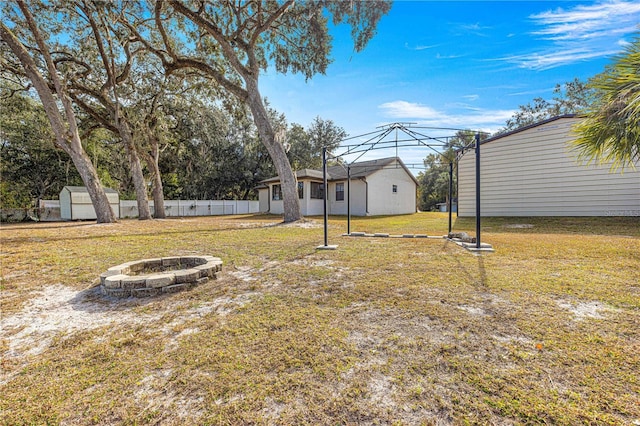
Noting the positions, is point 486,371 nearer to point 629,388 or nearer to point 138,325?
point 629,388

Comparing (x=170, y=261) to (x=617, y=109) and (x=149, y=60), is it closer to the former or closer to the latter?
(x=617, y=109)

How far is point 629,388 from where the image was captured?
1.57 m

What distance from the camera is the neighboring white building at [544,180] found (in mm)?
9703

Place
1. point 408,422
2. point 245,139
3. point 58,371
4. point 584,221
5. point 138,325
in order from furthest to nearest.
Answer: point 245,139 < point 584,221 < point 138,325 < point 58,371 < point 408,422

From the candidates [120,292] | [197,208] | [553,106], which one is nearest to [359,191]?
[197,208]

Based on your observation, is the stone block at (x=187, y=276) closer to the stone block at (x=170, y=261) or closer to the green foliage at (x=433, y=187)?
the stone block at (x=170, y=261)

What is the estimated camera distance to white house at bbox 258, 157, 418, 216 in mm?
18500

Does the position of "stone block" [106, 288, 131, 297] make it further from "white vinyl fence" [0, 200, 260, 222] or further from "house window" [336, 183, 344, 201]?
A: "white vinyl fence" [0, 200, 260, 222]

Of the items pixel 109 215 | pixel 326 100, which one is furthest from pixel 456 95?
pixel 109 215

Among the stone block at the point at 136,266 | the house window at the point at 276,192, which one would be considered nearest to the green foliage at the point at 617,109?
the stone block at the point at 136,266

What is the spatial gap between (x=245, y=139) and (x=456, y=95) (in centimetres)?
1941

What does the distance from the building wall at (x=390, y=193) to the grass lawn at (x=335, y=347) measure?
47.9 feet

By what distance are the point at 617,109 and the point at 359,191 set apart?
50.7 feet

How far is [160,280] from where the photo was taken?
3.44 meters
